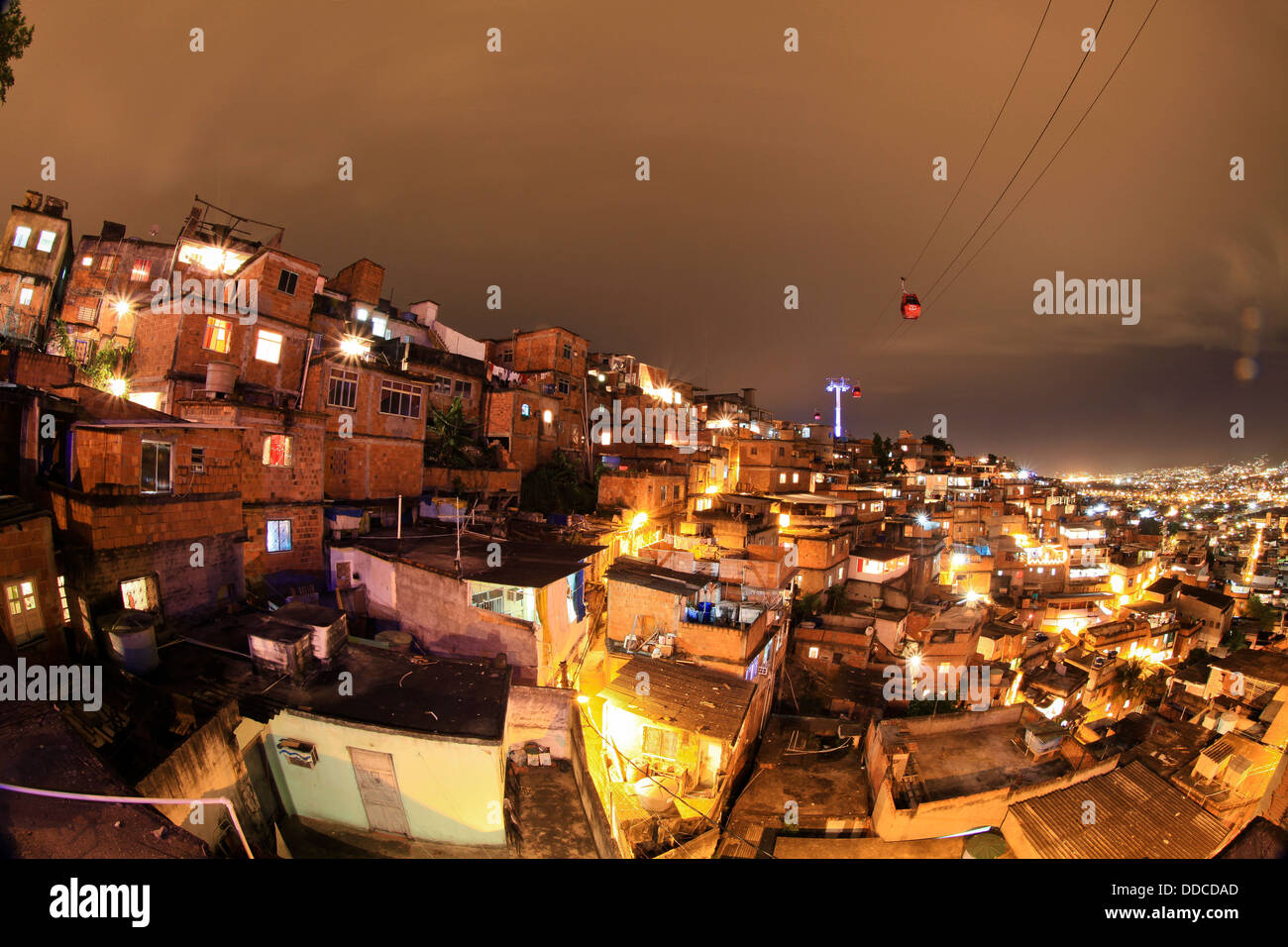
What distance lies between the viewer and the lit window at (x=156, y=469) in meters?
10.3

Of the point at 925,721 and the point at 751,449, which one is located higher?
the point at 751,449

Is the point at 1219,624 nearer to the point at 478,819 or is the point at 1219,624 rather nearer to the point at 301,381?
the point at 478,819

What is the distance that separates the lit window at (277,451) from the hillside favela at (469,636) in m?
0.08

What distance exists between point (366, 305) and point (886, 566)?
88.3 ft

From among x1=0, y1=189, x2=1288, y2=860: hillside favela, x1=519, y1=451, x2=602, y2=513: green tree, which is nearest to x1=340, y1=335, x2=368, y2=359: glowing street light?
x1=0, y1=189, x2=1288, y2=860: hillside favela

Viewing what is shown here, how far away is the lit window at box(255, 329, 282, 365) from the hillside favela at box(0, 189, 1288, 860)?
7 centimetres

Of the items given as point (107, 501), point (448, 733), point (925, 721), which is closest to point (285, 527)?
point (107, 501)

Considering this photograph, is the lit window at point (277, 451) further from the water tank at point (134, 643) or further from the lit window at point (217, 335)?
the water tank at point (134, 643)

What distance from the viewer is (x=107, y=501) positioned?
9.42 meters

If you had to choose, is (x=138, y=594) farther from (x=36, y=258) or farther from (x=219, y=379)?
(x=36, y=258)

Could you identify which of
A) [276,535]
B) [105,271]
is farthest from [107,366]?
[105,271]

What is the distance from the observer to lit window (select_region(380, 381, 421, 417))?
1695 centimetres

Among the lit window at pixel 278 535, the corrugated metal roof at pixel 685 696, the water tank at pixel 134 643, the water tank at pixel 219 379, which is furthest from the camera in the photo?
the water tank at pixel 219 379

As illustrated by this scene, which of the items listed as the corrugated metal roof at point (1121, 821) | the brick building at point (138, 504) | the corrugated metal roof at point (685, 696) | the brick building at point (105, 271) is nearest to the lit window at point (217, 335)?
the brick building at point (138, 504)
